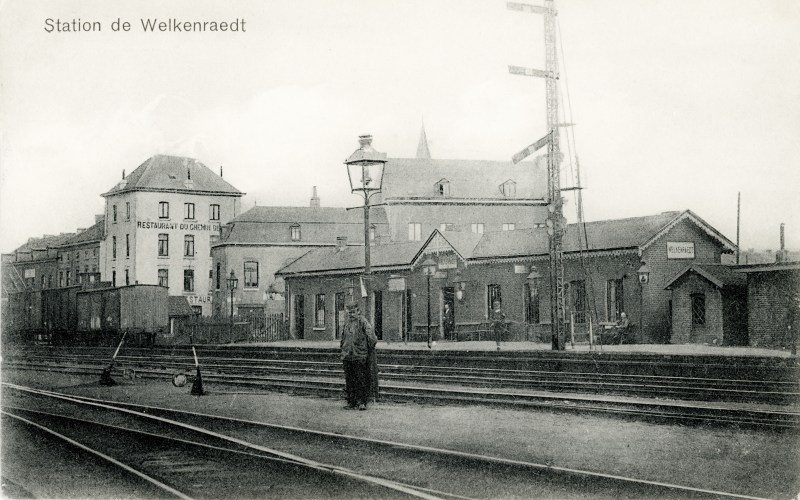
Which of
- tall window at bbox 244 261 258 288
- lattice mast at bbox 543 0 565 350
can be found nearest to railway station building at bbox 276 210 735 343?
lattice mast at bbox 543 0 565 350

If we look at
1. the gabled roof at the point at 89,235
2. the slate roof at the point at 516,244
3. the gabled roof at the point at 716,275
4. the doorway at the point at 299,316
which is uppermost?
the gabled roof at the point at 89,235

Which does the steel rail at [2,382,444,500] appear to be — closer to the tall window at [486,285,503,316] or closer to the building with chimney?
the tall window at [486,285,503,316]

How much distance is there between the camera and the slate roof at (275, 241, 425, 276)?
3422 centimetres

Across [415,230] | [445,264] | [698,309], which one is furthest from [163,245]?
[698,309]

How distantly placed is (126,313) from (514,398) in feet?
82.7

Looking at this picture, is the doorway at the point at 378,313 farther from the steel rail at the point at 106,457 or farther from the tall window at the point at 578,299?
the steel rail at the point at 106,457

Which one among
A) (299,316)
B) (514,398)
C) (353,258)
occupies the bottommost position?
(514,398)

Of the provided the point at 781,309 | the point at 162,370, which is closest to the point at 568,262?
the point at 781,309

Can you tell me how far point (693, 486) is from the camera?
7.77 m

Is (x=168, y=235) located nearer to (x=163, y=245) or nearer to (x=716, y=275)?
(x=163, y=245)

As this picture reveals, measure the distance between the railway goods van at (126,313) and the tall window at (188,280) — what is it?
25.0ft

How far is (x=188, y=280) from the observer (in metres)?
47.3

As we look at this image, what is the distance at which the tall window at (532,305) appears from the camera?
29391mm

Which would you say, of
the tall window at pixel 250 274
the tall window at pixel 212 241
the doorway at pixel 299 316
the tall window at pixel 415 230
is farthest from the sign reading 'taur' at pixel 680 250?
the tall window at pixel 212 241
